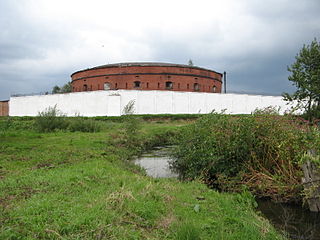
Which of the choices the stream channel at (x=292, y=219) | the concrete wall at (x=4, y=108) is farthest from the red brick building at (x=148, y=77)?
the stream channel at (x=292, y=219)

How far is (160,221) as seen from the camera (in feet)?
13.2

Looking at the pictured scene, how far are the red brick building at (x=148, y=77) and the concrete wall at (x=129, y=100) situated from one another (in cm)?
377

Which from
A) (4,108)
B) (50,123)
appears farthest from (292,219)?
(4,108)

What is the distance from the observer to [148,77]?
110 ft

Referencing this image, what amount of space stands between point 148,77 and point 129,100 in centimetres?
595

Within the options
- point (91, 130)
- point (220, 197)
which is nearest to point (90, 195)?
point (220, 197)

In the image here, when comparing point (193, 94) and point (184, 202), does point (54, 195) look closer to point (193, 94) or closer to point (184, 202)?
point (184, 202)

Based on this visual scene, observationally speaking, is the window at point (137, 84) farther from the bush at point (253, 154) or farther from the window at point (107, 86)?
the bush at point (253, 154)

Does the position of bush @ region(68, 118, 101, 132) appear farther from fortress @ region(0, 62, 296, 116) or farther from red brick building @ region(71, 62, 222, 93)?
red brick building @ region(71, 62, 222, 93)

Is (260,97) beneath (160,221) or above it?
above

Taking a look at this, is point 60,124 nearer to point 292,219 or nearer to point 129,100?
point 129,100

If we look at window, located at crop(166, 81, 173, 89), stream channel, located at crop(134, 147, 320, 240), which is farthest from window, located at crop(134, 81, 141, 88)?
stream channel, located at crop(134, 147, 320, 240)

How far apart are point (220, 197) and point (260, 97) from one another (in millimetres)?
31647

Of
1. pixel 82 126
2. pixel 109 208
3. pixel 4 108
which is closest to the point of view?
pixel 109 208
